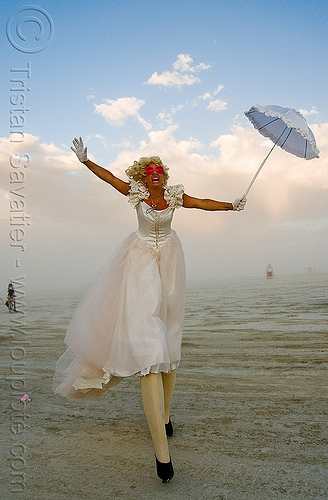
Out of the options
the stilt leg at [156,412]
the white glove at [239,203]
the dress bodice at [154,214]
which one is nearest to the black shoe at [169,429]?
the stilt leg at [156,412]

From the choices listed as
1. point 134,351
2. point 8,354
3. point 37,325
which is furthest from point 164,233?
point 37,325

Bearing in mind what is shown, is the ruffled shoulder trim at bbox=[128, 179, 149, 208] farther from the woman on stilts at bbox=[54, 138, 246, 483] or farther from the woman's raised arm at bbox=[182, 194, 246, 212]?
the woman's raised arm at bbox=[182, 194, 246, 212]

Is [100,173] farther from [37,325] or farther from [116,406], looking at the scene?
[37,325]

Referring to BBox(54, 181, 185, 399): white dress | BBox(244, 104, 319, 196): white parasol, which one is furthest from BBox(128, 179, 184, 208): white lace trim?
BBox(244, 104, 319, 196): white parasol

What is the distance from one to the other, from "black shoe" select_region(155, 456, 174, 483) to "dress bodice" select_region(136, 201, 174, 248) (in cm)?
179

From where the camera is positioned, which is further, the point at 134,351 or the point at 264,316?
the point at 264,316

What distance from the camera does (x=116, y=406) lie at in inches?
172

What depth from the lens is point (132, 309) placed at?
321 cm

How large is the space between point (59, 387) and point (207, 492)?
1.77 metres

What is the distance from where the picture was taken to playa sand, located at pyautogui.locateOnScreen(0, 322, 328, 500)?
8.75ft

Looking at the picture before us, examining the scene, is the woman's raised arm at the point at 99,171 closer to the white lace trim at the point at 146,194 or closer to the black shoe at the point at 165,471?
the white lace trim at the point at 146,194

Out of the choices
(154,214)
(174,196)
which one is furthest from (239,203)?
(154,214)

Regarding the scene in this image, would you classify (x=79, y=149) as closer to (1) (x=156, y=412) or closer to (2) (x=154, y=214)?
(2) (x=154, y=214)

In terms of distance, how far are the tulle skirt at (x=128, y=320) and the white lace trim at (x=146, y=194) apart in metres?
0.31
